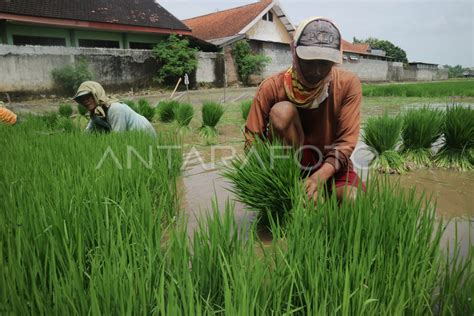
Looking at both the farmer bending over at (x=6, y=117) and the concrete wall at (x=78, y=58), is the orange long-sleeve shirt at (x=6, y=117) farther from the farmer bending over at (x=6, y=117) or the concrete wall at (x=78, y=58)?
the concrete wall at (x=78, y=58)

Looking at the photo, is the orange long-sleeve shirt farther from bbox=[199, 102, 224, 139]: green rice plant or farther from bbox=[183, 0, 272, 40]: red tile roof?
bbox=[183, 0, 272, 40]: red tile roof

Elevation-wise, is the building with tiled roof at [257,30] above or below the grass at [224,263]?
above

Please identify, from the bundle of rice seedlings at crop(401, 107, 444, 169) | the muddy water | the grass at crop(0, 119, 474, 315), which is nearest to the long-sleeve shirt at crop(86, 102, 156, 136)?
the muddy water

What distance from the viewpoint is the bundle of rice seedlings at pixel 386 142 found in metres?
3.29

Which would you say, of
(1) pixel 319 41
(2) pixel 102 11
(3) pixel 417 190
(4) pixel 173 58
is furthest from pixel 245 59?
(1) pixel 319 41

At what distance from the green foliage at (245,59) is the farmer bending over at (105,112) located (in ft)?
47.0

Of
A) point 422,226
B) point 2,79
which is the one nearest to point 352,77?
point 422,226

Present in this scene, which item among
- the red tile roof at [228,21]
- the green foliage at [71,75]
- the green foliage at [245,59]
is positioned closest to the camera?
the green foliage at [71,75]

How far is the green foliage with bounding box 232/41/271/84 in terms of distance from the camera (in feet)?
56.6

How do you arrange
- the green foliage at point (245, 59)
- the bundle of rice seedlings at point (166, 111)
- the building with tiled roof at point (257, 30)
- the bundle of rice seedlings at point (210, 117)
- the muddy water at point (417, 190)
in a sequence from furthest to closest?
the building with tiled roof at point (257, 30) → the green foliage at point (245, 59) → the bundle of rice seedlings at point (166, 111) → the bundle of rice seedlings at point (210, 117) → the muddy water at point (417, 190)

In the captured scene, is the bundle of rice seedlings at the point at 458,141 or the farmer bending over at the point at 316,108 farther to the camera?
the bundle of rice seedlings at the point at 458,141

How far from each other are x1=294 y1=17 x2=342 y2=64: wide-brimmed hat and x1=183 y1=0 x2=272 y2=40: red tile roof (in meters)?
17.2

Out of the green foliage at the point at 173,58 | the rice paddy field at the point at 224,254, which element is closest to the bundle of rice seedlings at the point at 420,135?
the rice paddy field at the point at 224,254

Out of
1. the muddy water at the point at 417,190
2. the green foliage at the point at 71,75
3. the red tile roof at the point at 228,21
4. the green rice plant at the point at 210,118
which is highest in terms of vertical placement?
the red tile roof at the point at 228,21
